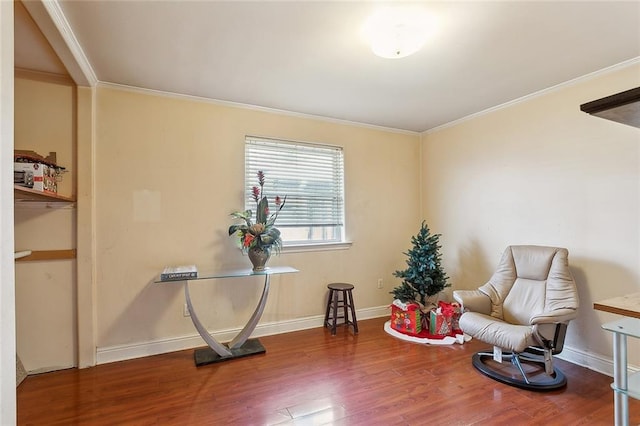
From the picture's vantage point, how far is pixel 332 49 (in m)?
2.14

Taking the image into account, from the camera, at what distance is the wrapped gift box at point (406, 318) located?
326cm

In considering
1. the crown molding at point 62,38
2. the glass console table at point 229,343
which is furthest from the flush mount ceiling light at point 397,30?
the glass console table at point 229,343

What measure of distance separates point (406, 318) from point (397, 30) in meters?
2.75

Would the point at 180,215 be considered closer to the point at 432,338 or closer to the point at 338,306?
the point at 338,306

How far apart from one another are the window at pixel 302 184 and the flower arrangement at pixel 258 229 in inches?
8.2

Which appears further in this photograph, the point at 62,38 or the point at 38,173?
the point at 38,173

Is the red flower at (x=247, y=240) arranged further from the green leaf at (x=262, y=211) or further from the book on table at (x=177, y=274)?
the book on table at (x=177, y=274)

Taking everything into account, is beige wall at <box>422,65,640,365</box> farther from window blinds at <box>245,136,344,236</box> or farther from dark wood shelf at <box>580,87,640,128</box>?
window blinds at <box>245,136,344,236</box>

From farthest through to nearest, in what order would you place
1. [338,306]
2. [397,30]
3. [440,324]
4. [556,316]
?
[338,306], [440,324], [556,316], [397,30]

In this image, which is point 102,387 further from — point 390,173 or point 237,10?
point 390,173

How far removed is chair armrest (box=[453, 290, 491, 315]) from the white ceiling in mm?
1906

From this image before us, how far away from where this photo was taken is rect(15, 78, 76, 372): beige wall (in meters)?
2.41

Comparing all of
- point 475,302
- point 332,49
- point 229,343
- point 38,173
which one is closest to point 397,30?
point 332,49

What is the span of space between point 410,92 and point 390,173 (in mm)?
1318
